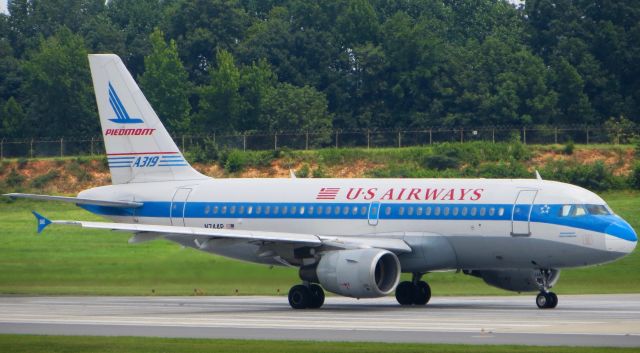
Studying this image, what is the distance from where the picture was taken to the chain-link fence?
8762 cm

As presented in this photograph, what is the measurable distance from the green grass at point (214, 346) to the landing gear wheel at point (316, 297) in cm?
1234

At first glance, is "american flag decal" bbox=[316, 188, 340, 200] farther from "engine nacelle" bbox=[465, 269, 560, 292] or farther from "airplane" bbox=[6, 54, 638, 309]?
"engine nacelle" bbox=[465, 269, 560, 292]

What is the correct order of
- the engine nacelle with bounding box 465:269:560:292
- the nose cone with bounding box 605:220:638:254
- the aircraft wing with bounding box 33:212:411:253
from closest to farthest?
the nose cone with bounding box 605:220:638:254 → the aircraft wing with bounding box 33:212:411:253 → the engine nacelle with bounding box 465:269:560:292

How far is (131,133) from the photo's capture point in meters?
51.3

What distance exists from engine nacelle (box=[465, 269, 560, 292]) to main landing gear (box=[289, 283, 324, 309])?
5.12 metres

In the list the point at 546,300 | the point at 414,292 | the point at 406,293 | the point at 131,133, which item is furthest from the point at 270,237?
the point at 131,133

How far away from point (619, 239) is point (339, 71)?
67323mm

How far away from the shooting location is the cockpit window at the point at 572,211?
4275 cm

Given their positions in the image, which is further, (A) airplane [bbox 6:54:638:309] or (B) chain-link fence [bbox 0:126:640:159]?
(B) chain-link fence [bbox 0:126:640:159]

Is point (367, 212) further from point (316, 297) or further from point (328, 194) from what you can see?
point (316, 297)

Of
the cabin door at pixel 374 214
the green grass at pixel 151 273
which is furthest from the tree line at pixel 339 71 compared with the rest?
the cabin door at pixel 374 214

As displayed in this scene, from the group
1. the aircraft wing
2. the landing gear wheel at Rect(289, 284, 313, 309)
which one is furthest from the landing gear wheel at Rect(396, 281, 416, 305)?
the landing gear wheel at Rect(289, 284, 313, 309)

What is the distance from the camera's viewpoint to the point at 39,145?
92.4 meters

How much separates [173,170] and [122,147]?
209cm
